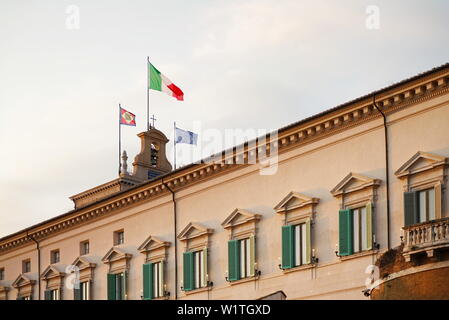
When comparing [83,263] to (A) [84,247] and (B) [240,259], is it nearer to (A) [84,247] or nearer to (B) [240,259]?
(A) [84,247]

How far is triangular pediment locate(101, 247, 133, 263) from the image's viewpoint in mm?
58881

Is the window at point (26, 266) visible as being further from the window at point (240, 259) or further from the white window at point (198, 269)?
the window at point (240, 259)

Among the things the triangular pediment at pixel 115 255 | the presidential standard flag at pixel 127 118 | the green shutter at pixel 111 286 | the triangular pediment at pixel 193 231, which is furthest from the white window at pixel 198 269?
the presidential standard flag at pixel 127 118

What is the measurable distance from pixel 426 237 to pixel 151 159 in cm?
4245

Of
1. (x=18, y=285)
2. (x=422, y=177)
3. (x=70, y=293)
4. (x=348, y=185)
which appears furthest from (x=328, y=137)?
(x=18, y=285)

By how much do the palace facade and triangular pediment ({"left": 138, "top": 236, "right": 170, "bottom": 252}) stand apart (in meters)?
0.08

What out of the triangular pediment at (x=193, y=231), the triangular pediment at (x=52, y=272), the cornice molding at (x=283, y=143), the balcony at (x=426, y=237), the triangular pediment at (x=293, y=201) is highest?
the cornice molding at (x=283, y=143)

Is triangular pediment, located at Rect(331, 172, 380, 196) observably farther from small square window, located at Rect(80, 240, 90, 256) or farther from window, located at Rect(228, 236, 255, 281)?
small square window, located at Rect(80, 240, 90, 256)

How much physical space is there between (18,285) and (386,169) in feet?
103

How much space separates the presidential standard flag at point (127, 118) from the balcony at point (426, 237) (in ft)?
130

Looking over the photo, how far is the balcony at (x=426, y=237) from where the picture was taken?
38469 millimetres

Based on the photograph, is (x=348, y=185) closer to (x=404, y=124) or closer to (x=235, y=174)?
(x=404, y=124)

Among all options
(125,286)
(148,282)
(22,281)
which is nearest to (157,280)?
(148,282)

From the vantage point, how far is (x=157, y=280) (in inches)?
2231
